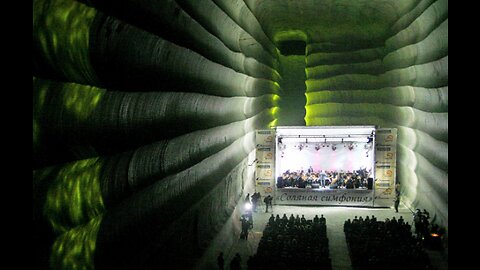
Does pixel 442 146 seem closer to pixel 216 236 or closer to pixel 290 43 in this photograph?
pixel 216 236

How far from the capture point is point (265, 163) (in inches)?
738

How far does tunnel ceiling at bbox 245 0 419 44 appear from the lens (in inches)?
845

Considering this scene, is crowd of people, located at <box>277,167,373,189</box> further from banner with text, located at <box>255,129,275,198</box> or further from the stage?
banner with text, located at <box>255,129,275,198</box>

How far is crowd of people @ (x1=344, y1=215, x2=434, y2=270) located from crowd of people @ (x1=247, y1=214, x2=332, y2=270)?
832 mm

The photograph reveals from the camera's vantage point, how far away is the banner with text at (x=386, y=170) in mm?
18219

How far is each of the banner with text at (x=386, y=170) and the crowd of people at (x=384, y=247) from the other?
4300mm

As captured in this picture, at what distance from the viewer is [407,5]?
1875 cm

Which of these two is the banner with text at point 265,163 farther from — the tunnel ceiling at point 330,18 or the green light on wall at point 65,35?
the green light on wall at point 65,35

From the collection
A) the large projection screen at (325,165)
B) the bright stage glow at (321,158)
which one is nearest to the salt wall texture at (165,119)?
the large projection screen at (325,165)

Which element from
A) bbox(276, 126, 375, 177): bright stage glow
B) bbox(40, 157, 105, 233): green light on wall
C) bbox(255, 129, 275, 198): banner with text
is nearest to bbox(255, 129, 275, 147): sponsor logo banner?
bbox(255, 129, 275, 198): banner with text

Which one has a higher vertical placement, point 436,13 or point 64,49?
point 436,13

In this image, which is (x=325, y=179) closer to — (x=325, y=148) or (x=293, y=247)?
(x=325, y=148)
